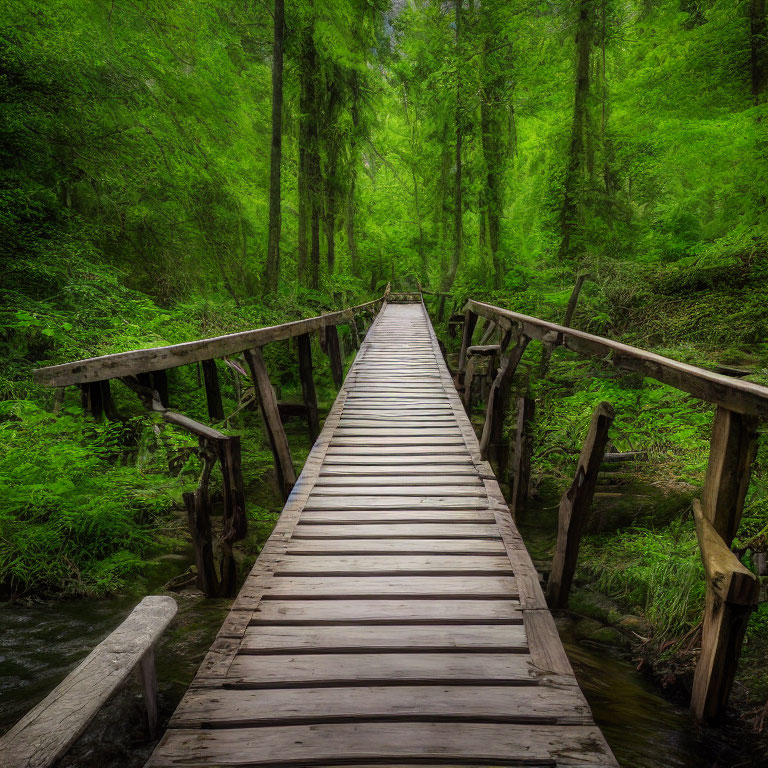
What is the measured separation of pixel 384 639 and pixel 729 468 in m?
1.79

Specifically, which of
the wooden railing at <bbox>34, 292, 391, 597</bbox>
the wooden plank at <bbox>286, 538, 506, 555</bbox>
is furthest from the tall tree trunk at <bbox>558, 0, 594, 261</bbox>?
the wooden plank at <bbox>286, 538, 506, 555</bbox>

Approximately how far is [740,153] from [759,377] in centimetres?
530

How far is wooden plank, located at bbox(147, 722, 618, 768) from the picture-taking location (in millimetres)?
1626

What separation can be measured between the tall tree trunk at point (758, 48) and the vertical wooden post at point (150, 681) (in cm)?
1202

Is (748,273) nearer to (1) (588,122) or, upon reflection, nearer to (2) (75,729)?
(1) (588,122)

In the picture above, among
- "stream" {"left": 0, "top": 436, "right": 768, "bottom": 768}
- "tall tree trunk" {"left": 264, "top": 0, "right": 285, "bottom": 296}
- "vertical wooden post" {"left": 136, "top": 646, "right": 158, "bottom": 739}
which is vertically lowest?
"stream" {"left": 0, "top": 436, "right": 768, "bottom": 768}

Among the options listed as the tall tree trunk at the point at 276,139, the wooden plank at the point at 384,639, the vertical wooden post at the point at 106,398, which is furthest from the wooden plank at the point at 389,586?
the tall tree trunk at the point at 276,139

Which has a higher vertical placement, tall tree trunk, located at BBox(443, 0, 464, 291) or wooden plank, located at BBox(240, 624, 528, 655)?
tall tree trunk, located at BBox(443, 0, 464, 291)

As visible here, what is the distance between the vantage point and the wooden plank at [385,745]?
1.63 m

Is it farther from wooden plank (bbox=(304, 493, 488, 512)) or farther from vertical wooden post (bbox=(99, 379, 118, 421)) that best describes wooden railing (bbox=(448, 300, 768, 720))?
vertical wooden post (bbox=(99, 379, 118, 421))

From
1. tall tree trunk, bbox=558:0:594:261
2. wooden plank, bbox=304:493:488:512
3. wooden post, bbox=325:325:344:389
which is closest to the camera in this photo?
wooden plank, bbox=304:493:488:512

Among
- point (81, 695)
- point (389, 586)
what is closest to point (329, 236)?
point (389, 586)

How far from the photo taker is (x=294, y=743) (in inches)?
66.4

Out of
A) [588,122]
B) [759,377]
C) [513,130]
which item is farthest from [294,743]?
[513,130]
